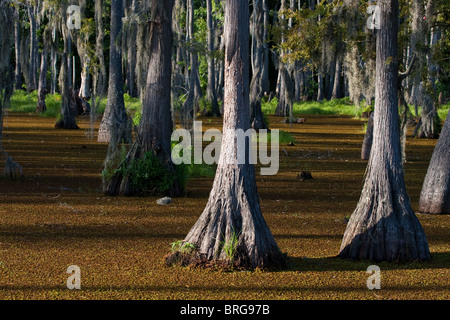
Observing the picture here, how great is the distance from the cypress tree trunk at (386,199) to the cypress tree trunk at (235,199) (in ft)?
3.27

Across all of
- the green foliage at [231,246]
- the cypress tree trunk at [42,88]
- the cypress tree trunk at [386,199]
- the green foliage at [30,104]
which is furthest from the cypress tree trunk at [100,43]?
the cypress tree trunk at [42,88]

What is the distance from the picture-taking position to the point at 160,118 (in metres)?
11.8

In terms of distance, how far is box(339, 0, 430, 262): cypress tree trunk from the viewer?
7309mm

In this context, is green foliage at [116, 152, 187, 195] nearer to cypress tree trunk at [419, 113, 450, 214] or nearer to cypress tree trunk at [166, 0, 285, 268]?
cypress tree trunk at [419, 113, 450, 214]

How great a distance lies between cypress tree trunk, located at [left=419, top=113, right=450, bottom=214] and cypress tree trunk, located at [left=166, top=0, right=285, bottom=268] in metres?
4.26

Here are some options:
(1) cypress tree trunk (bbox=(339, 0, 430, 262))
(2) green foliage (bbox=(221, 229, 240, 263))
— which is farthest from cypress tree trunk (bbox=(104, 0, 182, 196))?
(2) green foliage (bbox=(221, 229, 240, 263))

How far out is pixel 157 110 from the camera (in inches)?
466

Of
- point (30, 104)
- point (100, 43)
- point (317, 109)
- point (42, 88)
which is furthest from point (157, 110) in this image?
point (317, 109)

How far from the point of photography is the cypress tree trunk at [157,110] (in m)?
11.6

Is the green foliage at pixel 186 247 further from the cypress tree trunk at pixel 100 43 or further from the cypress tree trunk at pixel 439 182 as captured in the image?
the cypress tree trunk at pixel 100 43

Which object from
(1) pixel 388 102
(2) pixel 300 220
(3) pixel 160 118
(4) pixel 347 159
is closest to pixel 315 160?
(4) pixel 347 159

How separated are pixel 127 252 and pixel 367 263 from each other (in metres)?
2.68

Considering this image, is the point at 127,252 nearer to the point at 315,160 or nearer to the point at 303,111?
the point at 315,160
